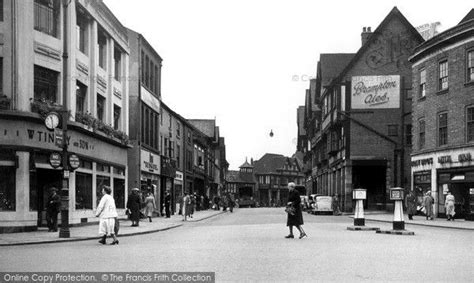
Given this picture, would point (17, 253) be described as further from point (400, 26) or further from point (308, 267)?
point (400, 26)

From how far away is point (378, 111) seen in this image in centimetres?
4878

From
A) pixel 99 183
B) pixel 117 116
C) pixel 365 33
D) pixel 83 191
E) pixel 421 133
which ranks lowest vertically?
pixel 83 191

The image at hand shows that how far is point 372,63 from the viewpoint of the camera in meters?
49.6

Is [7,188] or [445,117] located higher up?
[445,117]

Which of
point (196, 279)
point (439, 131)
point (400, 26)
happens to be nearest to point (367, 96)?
point (400, 26)

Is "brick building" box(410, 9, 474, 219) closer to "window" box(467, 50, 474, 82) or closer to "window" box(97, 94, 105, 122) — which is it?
"window" box(467, 50, 474, 82)

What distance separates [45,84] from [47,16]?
9.07ft

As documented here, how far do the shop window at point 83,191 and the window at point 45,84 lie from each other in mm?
3922

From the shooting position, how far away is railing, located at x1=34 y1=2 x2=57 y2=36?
2353 cm

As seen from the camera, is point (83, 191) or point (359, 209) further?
point (83, 191)

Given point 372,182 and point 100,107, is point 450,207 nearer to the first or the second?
point 372,182

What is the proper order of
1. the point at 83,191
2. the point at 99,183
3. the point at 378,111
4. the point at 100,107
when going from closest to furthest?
the point at 83,191
the point at 99,183
the point at 100,107
the point at 378,111

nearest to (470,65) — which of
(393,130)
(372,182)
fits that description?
(393,130)

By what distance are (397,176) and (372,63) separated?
9.40 meters
